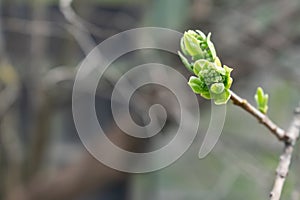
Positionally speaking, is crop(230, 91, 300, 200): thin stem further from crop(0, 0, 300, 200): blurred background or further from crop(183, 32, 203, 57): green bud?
crop(0, 0, 300, 200): blurred background

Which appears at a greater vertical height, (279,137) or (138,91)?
(138,91)

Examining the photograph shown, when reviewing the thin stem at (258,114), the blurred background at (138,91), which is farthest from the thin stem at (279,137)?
the blurred background at (138,91)

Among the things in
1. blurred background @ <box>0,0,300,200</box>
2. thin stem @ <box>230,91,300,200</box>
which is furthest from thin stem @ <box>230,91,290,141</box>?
blurred background @ <box>0,0,300,200</box>

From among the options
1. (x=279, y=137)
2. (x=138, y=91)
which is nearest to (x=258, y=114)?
(x=279, y=137)

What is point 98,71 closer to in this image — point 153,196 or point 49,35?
point 49,35

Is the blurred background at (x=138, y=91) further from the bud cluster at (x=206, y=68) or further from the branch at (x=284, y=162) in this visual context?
the bud cluster at (x=206, y=68)

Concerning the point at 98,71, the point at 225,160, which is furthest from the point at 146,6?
the point at 225,160

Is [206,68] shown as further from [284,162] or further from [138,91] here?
[138,91]
